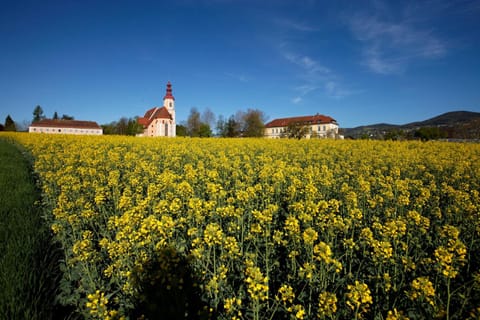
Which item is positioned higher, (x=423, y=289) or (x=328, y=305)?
(x=423, y=289)

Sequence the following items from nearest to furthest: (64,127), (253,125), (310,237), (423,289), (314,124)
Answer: (423,289) → (310,237) → (253,125) → (64,127) → (314,124)

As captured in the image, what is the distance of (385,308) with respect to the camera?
2652mm

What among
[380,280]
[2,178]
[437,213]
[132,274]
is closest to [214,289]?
[132,274]

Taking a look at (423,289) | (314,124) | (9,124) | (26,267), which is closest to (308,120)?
(314,124)

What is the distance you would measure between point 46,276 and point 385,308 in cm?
478

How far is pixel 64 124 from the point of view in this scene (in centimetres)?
9219

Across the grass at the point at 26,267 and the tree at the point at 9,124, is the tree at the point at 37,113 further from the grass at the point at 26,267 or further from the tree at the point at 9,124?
the grass at the point at 26,267

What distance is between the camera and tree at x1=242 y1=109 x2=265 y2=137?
75.6 m

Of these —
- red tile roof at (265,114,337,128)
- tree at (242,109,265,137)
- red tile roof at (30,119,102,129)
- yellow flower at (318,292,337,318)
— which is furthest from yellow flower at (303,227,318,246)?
red tile roof at (30,119,102,129)

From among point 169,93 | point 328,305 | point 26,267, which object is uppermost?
point 169,93

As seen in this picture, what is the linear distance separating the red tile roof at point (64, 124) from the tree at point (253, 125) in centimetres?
6135

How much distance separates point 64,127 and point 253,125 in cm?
7444

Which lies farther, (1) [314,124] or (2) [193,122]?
(1) [314,124]

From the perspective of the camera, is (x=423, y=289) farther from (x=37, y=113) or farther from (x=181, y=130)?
(x=37, y=113)
